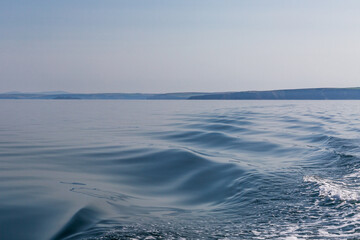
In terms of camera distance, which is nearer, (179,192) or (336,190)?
(336,190)

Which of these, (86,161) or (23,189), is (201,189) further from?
(86,161)

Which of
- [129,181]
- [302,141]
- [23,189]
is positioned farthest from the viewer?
[302,141]

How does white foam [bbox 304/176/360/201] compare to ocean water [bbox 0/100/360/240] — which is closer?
A: ocean water [bbox 0/100/360/240]

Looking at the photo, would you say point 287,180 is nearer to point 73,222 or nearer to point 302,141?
point 73,222

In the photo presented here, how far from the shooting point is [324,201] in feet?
19.6

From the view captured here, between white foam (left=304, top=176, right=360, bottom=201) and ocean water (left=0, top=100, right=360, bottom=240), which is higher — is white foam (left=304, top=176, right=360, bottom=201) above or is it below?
above

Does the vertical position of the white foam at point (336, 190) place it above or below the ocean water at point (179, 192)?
above

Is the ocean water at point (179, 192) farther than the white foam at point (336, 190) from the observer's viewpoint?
No

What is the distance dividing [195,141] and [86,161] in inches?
228

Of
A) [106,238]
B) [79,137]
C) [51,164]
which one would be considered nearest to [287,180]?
[106,238]

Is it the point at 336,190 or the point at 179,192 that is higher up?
the point at 336,190

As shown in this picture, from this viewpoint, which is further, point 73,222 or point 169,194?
point 169,194

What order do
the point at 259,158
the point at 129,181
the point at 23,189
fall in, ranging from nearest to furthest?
1. the point at 23,189
2. the point at 129,181
3. the point at 259,158

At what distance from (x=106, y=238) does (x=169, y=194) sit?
2.87 m
